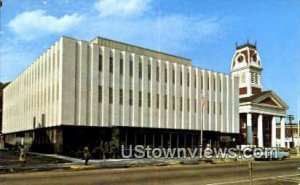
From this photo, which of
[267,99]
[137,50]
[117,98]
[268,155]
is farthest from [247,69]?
[117,98]

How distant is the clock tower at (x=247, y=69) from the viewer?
307 ft

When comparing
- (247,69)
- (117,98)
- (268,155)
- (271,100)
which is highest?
(247,69)

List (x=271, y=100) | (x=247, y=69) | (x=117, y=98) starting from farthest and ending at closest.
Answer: (x=247, y=69), (x=271, y=100), (x=117, y=98)

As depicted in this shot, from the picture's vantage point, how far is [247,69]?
313 ft

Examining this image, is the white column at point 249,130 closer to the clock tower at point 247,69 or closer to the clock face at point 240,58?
the clock tower at point 247,69

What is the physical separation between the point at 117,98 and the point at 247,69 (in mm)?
52819

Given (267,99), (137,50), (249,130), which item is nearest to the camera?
(137,50)

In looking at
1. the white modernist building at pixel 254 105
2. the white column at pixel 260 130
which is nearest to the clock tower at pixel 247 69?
the white modernist building at pixel 254 105

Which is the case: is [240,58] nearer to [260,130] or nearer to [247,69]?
[247,69]

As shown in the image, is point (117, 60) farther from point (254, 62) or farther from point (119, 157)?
point (254, 62)

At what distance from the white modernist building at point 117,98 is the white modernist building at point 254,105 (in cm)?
1470

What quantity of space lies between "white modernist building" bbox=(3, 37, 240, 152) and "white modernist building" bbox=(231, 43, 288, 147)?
1470 cm

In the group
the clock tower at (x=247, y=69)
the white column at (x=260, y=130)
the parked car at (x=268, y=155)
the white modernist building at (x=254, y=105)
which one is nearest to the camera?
the parked car at (x=268, y=155)

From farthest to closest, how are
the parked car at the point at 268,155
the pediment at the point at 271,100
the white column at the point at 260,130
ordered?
the pediment at the point at 271,100 → the white column at the point at 260,130 → the parked car at the point at 268,155
